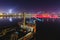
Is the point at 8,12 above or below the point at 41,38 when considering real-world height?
above

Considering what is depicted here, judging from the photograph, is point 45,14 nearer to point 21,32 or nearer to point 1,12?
point 21,32

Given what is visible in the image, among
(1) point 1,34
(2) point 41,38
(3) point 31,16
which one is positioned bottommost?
(2) point 41,38

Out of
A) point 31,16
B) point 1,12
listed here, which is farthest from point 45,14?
point 1,12

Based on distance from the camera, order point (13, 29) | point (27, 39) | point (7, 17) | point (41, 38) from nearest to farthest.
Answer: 1. point (7, 17)
2. point (27, 39)
3. point (13, 29)
4. point (41, 38)

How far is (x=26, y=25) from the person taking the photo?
99.7 inches

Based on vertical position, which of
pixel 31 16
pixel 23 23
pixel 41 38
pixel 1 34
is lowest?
pixel 41 38

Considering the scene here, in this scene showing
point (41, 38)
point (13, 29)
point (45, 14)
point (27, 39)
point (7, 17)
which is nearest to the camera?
point (7, 17)

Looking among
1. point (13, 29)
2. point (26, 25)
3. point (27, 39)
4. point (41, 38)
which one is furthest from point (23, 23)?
point (41, 38)

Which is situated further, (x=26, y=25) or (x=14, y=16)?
(x=26, y=25)

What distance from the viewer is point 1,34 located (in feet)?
7.39

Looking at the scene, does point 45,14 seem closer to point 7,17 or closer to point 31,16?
point 31,16

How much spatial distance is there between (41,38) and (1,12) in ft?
4.01

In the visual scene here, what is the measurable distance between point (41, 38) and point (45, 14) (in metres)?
0.69

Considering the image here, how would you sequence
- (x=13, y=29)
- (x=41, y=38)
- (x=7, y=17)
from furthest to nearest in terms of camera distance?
(x=41, y=38)
(x=13, y=29)
(x=7, y=17)
